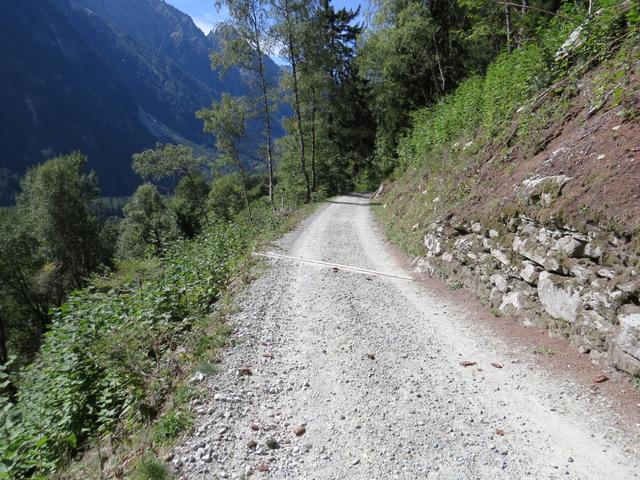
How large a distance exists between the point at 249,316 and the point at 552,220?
5358 millimetres

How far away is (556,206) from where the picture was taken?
5441 mm

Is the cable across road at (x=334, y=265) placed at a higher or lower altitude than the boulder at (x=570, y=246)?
lower

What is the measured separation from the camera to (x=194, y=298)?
770 cm

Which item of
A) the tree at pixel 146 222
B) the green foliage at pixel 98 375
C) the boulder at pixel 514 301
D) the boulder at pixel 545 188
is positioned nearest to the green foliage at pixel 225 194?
the tree at pixel 146 222

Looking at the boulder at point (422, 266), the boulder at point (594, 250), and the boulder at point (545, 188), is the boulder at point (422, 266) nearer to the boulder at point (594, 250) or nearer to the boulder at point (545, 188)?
the boulder at point (545, 188)

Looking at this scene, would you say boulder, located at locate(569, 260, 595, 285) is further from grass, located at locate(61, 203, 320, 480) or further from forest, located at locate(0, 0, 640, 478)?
grass, located at locate(61, 203, 320, 480)

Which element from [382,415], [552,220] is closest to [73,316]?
[382,415]

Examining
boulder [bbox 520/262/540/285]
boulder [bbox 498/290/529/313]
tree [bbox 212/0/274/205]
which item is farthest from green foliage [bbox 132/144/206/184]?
boulder [bbox 520/262/540/285]

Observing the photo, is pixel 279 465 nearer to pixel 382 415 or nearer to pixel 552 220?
pixel 382 415

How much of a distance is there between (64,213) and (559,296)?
3508cm

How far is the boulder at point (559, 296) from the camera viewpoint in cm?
470

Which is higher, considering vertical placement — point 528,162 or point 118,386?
point 528,162

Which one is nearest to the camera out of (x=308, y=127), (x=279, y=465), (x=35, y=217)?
(x=279, y=465)

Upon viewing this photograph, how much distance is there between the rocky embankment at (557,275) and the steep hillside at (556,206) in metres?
0.02
